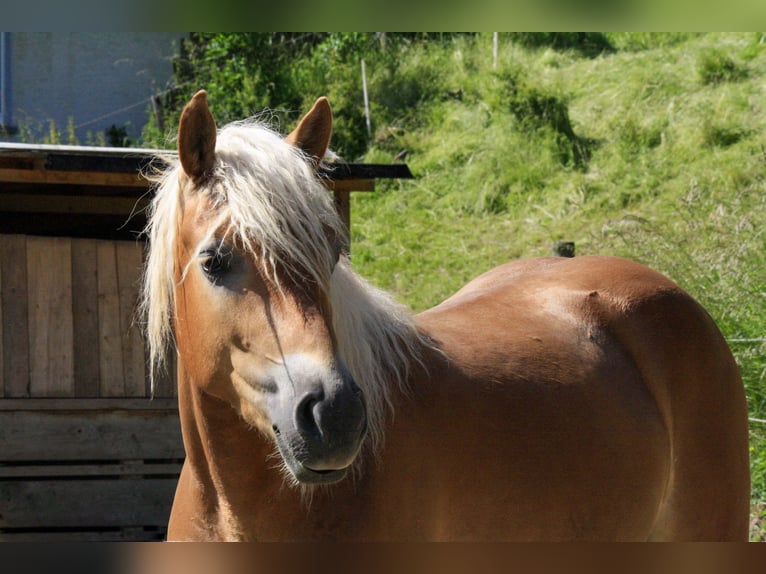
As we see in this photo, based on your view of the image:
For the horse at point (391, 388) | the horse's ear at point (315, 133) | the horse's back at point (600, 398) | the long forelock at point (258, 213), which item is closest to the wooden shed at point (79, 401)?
the horse's back at point (600, 398)

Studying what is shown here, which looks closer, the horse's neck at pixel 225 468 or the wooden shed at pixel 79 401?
the horse's neck at pixel 225 468

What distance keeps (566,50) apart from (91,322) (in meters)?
11.4

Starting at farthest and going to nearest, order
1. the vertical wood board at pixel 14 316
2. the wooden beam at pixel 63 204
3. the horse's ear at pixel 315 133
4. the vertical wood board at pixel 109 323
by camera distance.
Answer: the wooden beam at pixel 63 204 < the vertical wood board at pixel 109 323 < the vertical wood board at pixel 14 316 < the horse's ear at pixel 315 133

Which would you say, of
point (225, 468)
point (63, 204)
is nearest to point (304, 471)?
point (225, 468)

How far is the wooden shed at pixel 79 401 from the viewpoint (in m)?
5.23

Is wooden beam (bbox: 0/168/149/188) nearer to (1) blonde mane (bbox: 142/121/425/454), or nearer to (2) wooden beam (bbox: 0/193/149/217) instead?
(2) wooden beam (bbox: 0/193/149/217)

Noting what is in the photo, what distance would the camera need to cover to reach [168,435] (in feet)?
17.8

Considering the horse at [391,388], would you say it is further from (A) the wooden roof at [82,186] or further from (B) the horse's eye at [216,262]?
(A) the wooden roof at [82,186]

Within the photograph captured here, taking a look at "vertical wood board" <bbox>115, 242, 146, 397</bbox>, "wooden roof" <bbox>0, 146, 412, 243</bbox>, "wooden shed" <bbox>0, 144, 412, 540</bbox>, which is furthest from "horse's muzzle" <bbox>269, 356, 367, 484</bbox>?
"vertical wood board" <bbox>115, 242, 146, 397</bbox>

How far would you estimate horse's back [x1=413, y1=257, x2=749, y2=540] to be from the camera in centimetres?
260

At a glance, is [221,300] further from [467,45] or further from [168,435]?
[467,45]

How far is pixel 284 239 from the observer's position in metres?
2.04
